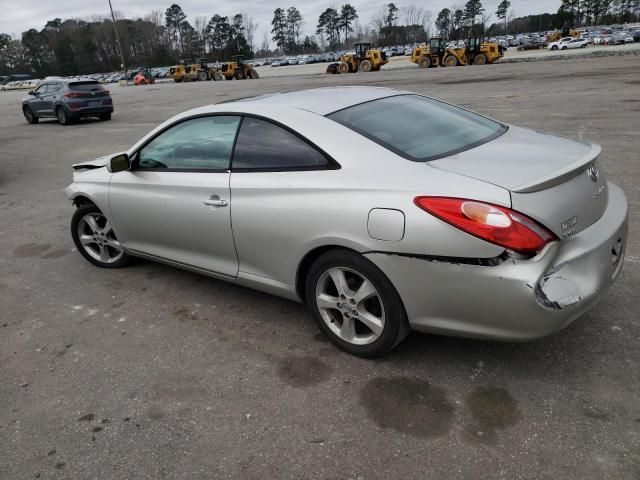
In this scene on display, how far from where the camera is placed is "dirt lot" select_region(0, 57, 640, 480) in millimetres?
2377

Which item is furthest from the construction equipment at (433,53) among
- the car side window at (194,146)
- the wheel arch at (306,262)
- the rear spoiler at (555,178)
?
the wheel arch at (306,262)

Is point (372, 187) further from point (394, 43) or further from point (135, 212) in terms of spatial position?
point (394, 43)

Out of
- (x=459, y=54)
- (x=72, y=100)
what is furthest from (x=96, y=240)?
(x=459, y=54)

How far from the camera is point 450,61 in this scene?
3806 cm

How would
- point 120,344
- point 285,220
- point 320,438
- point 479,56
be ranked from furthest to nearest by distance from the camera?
1. point 479,56
2. point 120,344
3. point 285,220
4. point 320,438

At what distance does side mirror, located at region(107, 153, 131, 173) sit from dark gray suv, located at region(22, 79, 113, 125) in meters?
15.5

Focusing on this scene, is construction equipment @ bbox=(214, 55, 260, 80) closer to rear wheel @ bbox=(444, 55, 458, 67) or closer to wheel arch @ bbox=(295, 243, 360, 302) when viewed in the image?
rear wheel @ bbox=(444, 55, 458, 67)

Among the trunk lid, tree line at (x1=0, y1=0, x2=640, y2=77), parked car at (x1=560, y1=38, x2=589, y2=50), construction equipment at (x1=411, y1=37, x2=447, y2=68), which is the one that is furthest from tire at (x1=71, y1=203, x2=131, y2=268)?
tree line at (x1=0, y1=0, x2=640, y2=77)

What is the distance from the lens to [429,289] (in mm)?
2623

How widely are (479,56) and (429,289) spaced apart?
126ft

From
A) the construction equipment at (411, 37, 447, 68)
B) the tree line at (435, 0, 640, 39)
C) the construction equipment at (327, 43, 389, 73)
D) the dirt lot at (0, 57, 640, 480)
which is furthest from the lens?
the tree line at (435, 0, 640, 39)

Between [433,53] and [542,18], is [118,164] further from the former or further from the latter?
[542,18]

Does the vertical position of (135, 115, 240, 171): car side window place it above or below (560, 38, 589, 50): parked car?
above

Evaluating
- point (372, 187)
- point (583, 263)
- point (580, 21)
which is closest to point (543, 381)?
point (583, 263)
